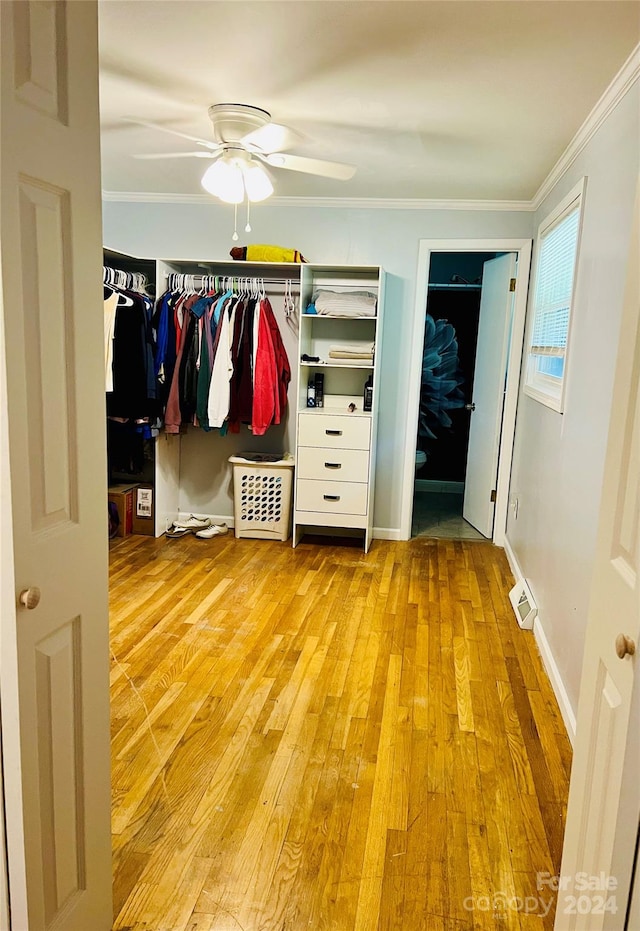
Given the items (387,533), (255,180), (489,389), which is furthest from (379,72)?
(387,533)

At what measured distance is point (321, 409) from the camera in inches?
182

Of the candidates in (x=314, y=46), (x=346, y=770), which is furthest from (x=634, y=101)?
(x=346, y=770)

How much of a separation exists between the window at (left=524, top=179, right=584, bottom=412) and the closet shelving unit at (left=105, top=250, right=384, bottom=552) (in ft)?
3.28

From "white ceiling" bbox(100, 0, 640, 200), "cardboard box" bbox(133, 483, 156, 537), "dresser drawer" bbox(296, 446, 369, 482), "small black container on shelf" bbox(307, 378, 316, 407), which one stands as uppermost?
"white ceiling" bbox(100, 0, 640, 200)

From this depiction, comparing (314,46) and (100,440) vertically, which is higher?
(314,46)

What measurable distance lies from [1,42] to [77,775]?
138cm

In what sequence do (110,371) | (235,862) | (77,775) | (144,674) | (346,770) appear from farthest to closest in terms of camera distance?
(110,371), (144,674), (346,770), (235,862), (77,775)

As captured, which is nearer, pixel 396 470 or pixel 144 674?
pixel 144 674

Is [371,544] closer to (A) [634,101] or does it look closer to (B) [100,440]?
(A) [634,101]

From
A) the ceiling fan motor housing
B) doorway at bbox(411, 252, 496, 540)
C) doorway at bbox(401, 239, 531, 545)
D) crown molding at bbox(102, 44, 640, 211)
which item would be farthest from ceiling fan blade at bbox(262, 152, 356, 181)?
doorway at bbox(411, 252, 496, 540)

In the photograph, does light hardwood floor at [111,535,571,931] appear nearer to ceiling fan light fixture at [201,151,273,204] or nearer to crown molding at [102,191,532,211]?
ceiling fan light fixture at [201,151,273,204]

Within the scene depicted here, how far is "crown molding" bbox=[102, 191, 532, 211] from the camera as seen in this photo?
14.5ft

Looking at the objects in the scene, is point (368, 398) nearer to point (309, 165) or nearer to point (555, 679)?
point (309, 165)

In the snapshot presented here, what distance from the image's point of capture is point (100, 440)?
1408mm
